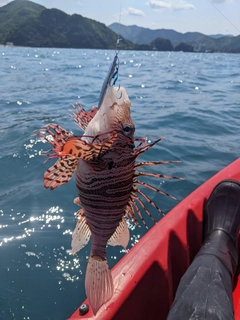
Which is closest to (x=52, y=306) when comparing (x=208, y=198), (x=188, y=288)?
(x=188, y=288)

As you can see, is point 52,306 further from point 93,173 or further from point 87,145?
point 87,145

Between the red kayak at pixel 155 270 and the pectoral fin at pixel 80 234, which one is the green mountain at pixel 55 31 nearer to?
the red kayak at pixel 155 270

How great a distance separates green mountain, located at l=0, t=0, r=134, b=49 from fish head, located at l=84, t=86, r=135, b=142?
97333 millimetres

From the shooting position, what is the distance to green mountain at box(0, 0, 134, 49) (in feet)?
320

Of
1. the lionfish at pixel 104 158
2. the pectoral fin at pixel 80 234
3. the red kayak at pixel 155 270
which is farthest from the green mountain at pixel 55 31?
the lionfish at pixel 104 158

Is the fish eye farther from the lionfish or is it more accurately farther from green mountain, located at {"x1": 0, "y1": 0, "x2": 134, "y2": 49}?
green mountain, located at {"x1": 0, "y1": 0, "x2": 134, "y2": 49}

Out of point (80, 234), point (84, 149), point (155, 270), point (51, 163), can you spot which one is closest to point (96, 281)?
point (80, 234)

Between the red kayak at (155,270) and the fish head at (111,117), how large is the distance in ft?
5.81

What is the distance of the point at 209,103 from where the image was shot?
1363 centimetres

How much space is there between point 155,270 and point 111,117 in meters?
2.08

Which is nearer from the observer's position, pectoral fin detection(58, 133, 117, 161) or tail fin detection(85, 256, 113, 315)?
pectoral fin detection(58, 133, 117, 161)

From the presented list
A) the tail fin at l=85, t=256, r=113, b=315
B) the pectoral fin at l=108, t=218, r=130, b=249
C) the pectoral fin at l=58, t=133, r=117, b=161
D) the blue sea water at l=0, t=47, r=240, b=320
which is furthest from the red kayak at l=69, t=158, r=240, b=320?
the pectoral fin at l=58, t=133, r=117, b=161

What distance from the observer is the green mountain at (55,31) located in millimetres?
97562

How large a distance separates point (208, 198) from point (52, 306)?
2532mm
